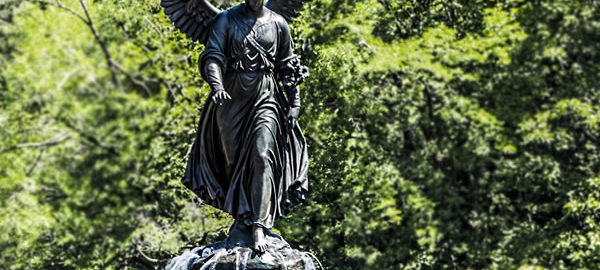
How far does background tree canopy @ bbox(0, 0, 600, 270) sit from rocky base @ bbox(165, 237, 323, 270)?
356 inches

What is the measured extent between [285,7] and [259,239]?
2289 millimetres

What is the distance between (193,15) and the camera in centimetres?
917

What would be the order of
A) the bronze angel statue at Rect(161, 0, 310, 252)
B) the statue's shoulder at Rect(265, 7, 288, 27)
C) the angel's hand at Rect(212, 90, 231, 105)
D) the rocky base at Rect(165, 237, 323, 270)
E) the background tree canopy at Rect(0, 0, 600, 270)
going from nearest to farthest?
the rocky base at Rect(165, 237, 323, 270), the angel's hand at Rect(212, 90, 231, 105), the bronze angel statue at Rect(161, 0, 310, 252), the statue's shoulder at Rect(265, 7, 288, 27), the background tree canopy at Rect(0, 0, 600, 270)

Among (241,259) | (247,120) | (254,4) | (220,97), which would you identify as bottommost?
(241,259)

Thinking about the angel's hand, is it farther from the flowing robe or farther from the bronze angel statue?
the flowing robe

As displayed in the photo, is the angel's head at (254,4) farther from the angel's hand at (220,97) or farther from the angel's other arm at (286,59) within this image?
the angel's hand at (220,97)

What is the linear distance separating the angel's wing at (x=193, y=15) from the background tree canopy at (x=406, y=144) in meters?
8.67

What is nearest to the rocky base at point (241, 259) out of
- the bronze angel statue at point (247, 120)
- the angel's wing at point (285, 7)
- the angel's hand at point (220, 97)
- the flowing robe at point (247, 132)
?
the bronze angel statue at point (247, 120)

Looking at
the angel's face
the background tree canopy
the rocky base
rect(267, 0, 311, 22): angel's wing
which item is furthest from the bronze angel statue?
the background tree canopy

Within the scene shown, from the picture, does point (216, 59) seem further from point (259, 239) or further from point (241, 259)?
point (241, 259)

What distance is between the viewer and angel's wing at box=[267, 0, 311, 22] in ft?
31.4

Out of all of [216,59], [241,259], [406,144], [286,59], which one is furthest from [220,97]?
[406,144]

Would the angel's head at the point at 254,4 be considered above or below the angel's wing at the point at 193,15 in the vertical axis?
above

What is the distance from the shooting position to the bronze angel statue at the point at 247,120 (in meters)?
8.82
